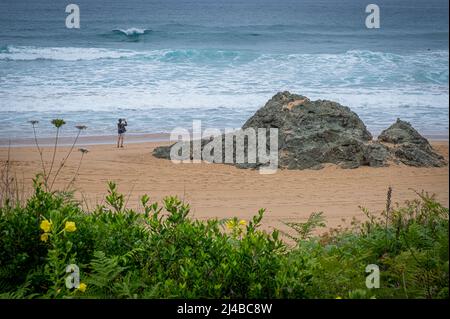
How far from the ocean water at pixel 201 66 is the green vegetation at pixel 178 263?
2.11 meters

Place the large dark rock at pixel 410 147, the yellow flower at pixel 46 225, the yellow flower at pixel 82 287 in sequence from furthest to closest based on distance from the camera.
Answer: the large dark rock at pixel 410 147
the yellow flower at pixel 46 225
the yellow flower at pixel 82 287

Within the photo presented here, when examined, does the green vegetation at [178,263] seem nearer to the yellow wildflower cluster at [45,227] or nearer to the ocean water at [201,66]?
the yellow wildflower cluster at [45,227]

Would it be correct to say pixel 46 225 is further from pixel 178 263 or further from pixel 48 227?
pixel 178 263

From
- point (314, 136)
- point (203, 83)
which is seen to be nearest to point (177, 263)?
point (314, 136)

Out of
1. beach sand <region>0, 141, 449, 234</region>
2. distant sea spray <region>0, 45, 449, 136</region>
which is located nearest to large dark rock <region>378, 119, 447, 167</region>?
beach sand <region>0, 141, 449, 234</region>

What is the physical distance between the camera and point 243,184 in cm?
1338

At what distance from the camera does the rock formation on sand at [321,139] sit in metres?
14.8

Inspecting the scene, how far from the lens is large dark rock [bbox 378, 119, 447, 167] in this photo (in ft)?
50.1

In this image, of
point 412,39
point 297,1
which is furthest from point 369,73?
point 297,1

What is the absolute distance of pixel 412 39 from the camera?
51.5 metres

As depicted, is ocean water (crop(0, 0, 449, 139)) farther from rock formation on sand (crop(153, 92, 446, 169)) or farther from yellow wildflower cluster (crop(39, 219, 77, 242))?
rock formation on sand (crop(153, 92, 446, 169))

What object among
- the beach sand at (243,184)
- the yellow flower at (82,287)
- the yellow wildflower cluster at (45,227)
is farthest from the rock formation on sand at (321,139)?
the yellow flower at (82,287)

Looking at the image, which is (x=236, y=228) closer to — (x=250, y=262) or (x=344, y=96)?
(x=250, y=262)

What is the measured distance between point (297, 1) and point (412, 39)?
44.4m
